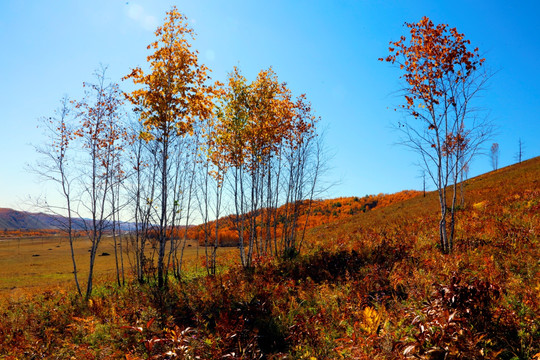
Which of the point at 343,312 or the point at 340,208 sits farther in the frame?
the point at 340,208

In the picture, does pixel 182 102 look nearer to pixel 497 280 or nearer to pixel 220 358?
pixel 220 358

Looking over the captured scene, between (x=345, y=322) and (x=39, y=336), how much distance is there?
27.3ft

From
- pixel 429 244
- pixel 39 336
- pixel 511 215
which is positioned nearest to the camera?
pixel 39 336

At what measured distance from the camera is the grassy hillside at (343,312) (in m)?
4.21

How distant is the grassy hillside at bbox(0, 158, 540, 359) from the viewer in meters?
4.21

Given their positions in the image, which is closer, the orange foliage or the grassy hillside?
the grassy hillside

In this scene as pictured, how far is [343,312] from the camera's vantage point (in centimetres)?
615

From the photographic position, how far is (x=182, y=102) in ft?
34.8

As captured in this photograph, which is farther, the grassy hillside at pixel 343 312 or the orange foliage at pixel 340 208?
the orange foliage at pixel 340 208

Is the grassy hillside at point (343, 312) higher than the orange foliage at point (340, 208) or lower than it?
lower

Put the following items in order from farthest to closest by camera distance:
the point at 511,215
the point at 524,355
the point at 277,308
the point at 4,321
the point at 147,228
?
the point at 147,228 → the point at 511,215 → the point at 4,321 → the point at 277,308 → the point at 524,355

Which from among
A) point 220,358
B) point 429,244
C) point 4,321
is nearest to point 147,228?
point 4,321

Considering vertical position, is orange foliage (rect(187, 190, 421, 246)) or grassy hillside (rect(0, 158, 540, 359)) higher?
orange foliage (rect(187, 190, 421, 246))

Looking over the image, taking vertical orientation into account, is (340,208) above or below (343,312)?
above
